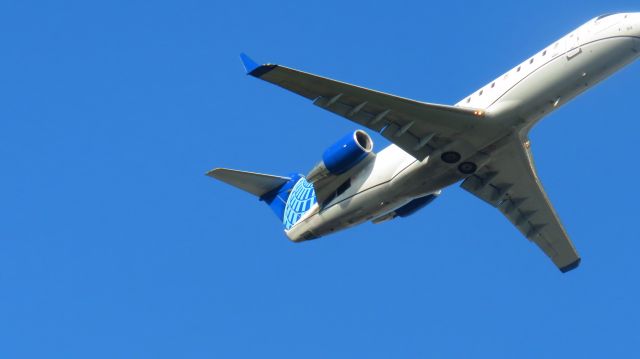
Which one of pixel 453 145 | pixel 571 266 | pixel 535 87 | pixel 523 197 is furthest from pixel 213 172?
pixel 571 266

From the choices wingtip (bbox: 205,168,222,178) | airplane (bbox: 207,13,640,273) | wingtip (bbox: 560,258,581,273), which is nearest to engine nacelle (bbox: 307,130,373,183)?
airplane (bbox: 207,13,640,273)

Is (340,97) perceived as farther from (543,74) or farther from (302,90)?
(543,74)

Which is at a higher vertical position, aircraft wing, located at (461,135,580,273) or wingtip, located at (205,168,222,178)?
wingtip, located at (205,168,222,178)

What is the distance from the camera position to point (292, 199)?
4134 cm

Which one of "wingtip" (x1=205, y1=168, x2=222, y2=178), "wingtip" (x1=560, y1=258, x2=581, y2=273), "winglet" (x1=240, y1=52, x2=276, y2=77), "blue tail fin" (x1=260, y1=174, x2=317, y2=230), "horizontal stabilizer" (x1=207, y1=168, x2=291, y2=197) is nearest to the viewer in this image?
"winglet" (x1=240, y1=52, x2=276, y2=77)

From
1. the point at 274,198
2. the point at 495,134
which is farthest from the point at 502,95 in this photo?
the point at 274,198

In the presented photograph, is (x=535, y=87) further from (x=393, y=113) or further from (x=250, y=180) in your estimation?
(x=250, y=180)

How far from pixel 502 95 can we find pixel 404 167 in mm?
4425

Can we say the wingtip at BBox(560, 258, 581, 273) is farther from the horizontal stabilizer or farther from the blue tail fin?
the horizontal stabilizer

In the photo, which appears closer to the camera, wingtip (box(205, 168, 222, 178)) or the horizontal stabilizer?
wingtip (box(205, 168, 222, 178))

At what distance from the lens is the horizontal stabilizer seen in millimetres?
39319

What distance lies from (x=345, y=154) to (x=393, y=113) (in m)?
2.90

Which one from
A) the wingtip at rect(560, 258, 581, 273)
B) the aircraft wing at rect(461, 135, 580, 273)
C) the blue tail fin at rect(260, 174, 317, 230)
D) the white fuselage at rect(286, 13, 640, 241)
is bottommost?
the wingtip at rect(560, 258, 581, 273)

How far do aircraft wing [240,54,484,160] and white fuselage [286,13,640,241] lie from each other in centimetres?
71
